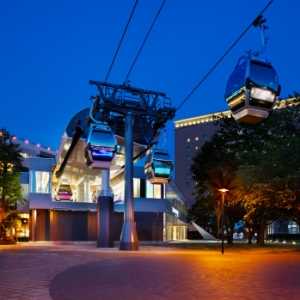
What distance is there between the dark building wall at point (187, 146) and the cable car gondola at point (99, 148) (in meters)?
101

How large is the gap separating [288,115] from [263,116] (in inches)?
934

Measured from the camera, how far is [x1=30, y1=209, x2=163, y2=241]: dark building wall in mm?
45562

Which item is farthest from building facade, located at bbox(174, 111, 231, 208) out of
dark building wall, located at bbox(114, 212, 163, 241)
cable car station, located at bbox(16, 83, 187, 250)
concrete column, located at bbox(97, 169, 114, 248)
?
concrete column, located at bbox(97, 169, 114, 248)

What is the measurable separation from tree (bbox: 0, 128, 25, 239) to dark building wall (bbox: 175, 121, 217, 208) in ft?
273

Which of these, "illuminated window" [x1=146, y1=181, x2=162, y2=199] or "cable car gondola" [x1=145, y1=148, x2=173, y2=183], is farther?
"illuminated window" [x1=146, y1=181, x2=162, y2=199]

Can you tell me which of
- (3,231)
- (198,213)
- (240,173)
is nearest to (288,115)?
(240,173)

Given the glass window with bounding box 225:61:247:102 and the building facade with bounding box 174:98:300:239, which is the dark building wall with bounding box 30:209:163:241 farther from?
the building facade with bounding box 174:98:300:239

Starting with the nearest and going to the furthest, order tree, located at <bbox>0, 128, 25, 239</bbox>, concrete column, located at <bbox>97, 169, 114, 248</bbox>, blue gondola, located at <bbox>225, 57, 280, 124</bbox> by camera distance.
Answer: blue gondola, located at <bbox>225, 57, 280, 124</bbox> < concrete column, located at <bbox>97, 169, 114, 248</bbox> < tree, located at <bbox>0, 128, 25, 239</bbox>

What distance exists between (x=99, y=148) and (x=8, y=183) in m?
22.3

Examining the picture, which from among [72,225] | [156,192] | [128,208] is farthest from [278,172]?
[72,225]

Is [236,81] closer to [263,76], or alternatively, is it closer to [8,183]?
[263,76]

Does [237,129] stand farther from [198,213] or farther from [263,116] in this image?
[198,213]

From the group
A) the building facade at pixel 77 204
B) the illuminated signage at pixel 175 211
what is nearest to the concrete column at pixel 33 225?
the building facade at pixel 77 204

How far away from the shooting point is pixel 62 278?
1235 cm
